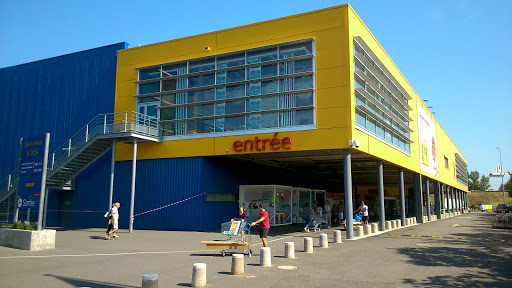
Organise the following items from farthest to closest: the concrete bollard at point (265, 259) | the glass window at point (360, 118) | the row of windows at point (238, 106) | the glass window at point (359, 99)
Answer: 1. the glass window at point (359, 99)
2. the row of windows at point (238, 106)
3. the glass window at point (360, 118)
4. the concrete bollard at point (265, 259)

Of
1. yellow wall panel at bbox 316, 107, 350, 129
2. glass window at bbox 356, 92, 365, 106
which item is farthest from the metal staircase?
glass window at bbox 356, 92, 365, 106

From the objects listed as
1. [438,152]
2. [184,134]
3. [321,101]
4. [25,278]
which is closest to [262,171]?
[184,134]

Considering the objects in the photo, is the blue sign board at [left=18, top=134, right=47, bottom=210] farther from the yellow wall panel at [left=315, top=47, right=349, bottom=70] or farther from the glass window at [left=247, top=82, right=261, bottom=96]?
the yellow wall panel at [left=315, top=47, right=349, bottom=70]

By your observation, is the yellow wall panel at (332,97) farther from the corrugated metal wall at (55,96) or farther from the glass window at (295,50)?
the corrugated metal wall at (55,96)

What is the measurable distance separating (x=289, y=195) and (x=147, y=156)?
1062cm

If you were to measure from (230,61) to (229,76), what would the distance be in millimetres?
973

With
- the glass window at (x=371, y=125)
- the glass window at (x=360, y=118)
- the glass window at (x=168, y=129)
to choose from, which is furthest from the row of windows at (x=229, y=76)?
the glass window at (x=371, y=125)

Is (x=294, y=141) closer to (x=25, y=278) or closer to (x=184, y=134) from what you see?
(x=184, y=134)

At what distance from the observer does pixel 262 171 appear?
29766 mm

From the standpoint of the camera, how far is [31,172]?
51.3ft

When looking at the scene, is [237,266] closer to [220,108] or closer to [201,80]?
[220,108]

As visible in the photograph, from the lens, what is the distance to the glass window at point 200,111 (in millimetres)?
23578

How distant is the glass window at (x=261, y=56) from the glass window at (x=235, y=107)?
8.29 feet

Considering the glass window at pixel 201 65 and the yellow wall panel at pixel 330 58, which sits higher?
the glass window at pixel 201 65
